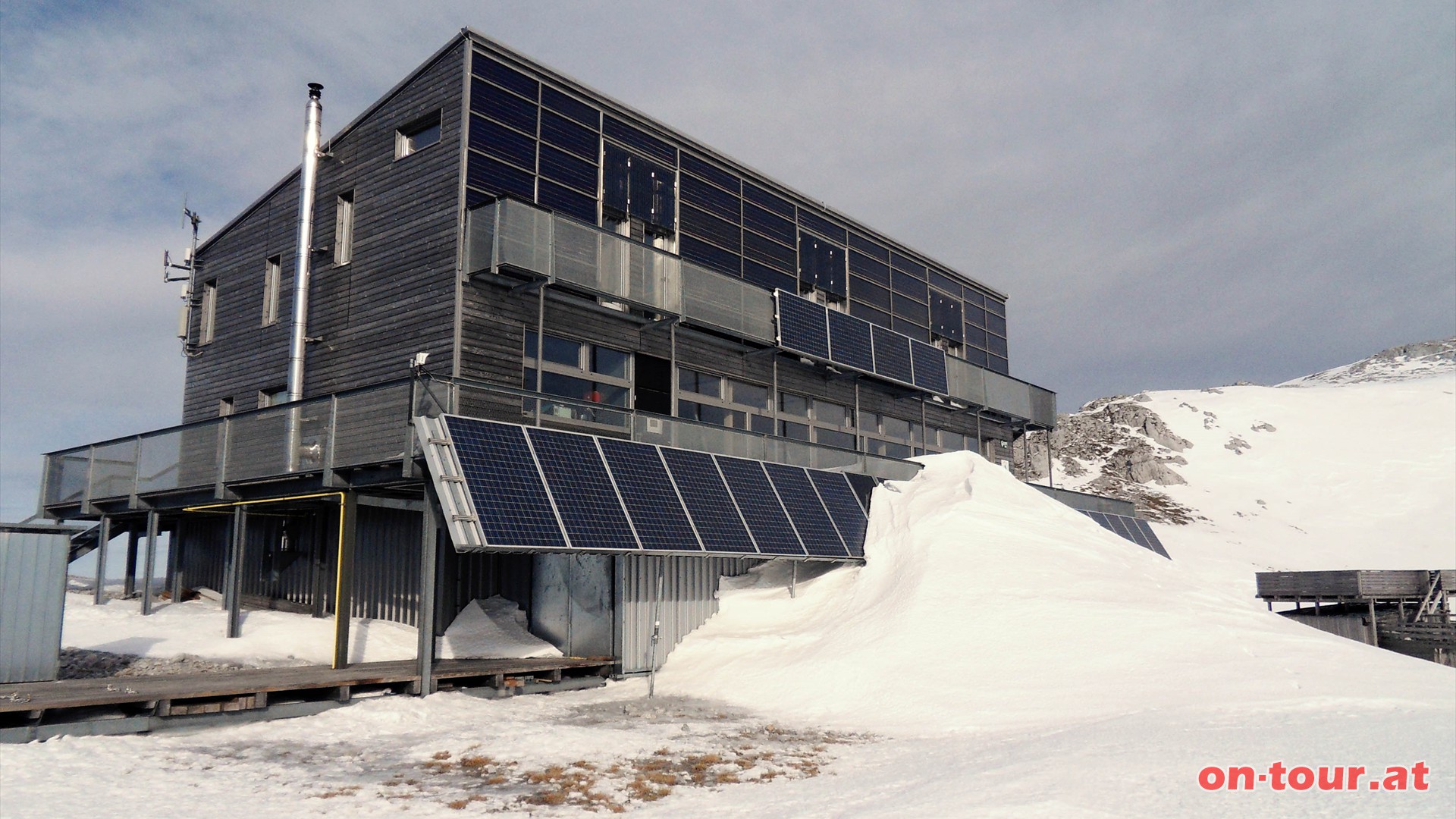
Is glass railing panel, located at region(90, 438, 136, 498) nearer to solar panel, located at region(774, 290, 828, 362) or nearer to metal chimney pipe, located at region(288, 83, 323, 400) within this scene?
metal chimney pipe, located at region(288, 83, 323, 400)

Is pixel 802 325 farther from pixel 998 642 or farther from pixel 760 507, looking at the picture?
pixel 998 642

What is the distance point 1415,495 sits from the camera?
68.3 meters

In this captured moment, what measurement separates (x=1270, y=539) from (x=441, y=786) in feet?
211

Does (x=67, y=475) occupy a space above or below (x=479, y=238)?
below

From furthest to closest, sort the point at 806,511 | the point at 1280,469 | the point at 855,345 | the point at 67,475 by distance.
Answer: the point at 1280,469, the point at 855,345, the point at 67,475, the point at 806,511

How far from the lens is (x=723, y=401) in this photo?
24391mm

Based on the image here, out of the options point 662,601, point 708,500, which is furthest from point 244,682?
point 708,500

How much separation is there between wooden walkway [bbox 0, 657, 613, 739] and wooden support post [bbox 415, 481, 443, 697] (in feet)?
0.63

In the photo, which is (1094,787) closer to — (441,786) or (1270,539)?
(441,786)

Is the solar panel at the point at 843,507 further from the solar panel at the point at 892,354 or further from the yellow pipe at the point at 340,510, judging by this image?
the yellow pipe at the point at 340,510

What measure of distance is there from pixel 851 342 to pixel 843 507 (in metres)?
7.73

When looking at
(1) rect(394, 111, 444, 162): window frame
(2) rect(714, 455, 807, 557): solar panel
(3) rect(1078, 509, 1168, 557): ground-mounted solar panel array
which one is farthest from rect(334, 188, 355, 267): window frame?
(3) rect(1078, 509, 1168, 557): ground-mounted solar panel array

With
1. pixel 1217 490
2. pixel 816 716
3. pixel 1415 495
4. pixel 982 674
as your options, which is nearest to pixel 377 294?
pixel 816 716

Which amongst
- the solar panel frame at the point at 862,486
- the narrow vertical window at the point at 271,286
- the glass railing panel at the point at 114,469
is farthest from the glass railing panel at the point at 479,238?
the solar panel frame at the point at 862,486
